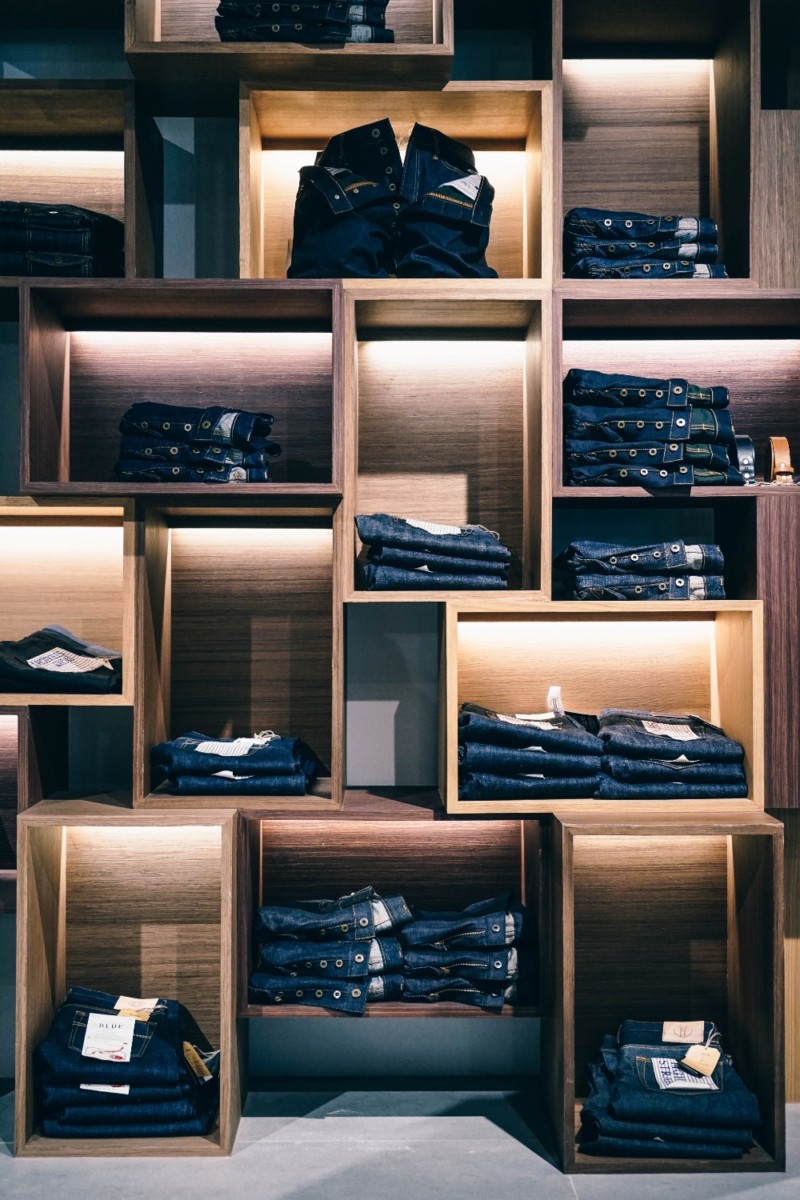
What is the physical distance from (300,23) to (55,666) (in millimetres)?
1694

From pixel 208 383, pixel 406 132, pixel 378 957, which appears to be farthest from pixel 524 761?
pixel 406 132

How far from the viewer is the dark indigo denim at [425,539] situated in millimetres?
2717

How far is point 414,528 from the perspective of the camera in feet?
9.02

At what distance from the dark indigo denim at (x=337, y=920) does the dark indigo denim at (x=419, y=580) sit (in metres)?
0.83

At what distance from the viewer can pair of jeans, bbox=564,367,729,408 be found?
2.78m

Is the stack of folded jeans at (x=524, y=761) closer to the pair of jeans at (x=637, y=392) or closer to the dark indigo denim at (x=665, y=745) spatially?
the dark indigo denim at (x=665, y=745)

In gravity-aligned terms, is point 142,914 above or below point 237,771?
below

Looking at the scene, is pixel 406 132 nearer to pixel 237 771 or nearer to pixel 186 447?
pixel 186 447

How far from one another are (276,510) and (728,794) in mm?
1340

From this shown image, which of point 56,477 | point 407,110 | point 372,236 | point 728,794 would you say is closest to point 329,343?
point 372,236

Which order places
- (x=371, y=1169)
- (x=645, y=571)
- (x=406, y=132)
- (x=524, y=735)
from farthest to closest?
(x=406, y=132), (x=645, y=571), (x=524, y=735), (x=371, y=1169)

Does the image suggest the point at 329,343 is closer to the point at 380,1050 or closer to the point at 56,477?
the point at 56,477

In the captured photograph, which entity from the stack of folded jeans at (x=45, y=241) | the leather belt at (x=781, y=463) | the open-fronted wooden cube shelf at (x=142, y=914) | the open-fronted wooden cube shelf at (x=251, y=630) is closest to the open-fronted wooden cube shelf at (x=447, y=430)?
the open-fronted wooden cube shelf at (x=251, y=630)

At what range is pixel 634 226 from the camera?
2836 millimetres
